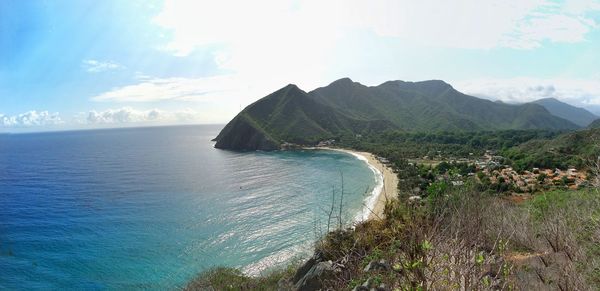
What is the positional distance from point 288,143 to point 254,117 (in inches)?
1561

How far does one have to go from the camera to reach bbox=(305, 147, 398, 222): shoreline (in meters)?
48.5

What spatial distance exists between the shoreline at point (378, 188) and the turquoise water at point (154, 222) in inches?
75.7

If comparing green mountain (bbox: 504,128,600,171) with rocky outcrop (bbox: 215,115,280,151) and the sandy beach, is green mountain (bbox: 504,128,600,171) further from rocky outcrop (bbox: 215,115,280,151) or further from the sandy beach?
rocky outcrop (bbox: 215,115,280,151)

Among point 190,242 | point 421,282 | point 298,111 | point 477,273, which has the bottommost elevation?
point 190,242

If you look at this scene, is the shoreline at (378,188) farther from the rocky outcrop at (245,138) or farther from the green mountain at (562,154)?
the rocky outcrop at (245,138)

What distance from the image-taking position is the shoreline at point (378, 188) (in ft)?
159

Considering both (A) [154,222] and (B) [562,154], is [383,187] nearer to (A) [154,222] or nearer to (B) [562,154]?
(A) [154,222]

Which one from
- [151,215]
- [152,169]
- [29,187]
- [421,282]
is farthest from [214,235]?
[152,169]

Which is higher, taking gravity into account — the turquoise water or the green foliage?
the green foliage

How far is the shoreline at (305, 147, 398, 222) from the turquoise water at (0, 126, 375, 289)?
192 cm

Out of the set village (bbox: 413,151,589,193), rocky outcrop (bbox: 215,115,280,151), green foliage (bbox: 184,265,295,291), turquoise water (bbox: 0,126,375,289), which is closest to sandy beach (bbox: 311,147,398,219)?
turquoise water (bbox: 0,126,375,289)

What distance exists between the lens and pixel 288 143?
14862 cm

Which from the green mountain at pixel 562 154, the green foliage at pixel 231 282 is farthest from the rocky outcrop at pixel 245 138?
the green foliage at pixel 231 282

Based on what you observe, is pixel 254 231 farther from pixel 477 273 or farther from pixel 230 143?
pixel 230 143
